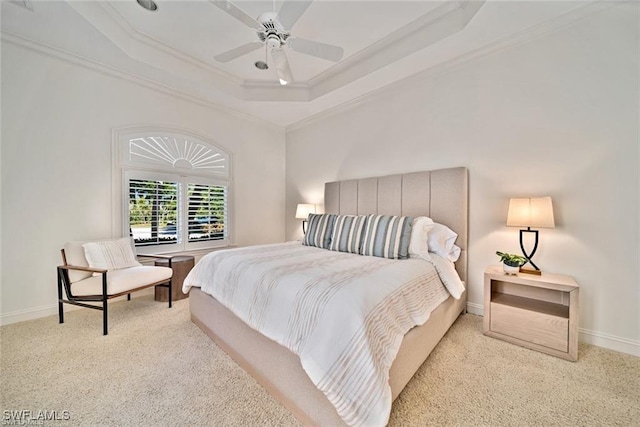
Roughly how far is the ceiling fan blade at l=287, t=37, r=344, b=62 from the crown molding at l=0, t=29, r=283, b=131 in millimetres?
2290

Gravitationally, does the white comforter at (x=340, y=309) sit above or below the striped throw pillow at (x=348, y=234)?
below

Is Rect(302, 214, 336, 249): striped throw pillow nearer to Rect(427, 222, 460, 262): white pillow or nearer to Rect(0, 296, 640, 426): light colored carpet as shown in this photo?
Rect(427, 222, 460, 262): white pillow

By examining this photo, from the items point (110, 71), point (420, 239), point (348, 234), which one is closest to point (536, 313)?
point (420, 239)

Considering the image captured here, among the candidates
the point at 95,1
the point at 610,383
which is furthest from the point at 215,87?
the point at 610,383

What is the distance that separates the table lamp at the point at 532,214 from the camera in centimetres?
207

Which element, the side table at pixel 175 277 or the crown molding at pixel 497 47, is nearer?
the crown molding at pixel 497 47

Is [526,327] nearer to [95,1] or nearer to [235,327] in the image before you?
[235,327]

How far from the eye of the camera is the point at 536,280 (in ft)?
6.51

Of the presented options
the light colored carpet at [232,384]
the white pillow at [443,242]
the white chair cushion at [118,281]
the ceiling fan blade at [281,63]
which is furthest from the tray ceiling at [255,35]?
the light colored carpet at [232,384]

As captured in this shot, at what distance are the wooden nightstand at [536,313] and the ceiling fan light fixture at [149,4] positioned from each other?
3957 millimetres

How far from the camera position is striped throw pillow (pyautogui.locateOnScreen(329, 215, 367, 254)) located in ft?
8.59

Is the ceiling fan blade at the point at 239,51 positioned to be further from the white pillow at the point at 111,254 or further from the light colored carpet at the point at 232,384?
the light colored carpet at the point at 232,384

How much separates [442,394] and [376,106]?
3361 mm

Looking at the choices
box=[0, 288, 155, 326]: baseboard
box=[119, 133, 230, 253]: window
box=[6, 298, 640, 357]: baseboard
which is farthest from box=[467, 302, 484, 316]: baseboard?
box=[0, 288, 155, 326]: baseboard
